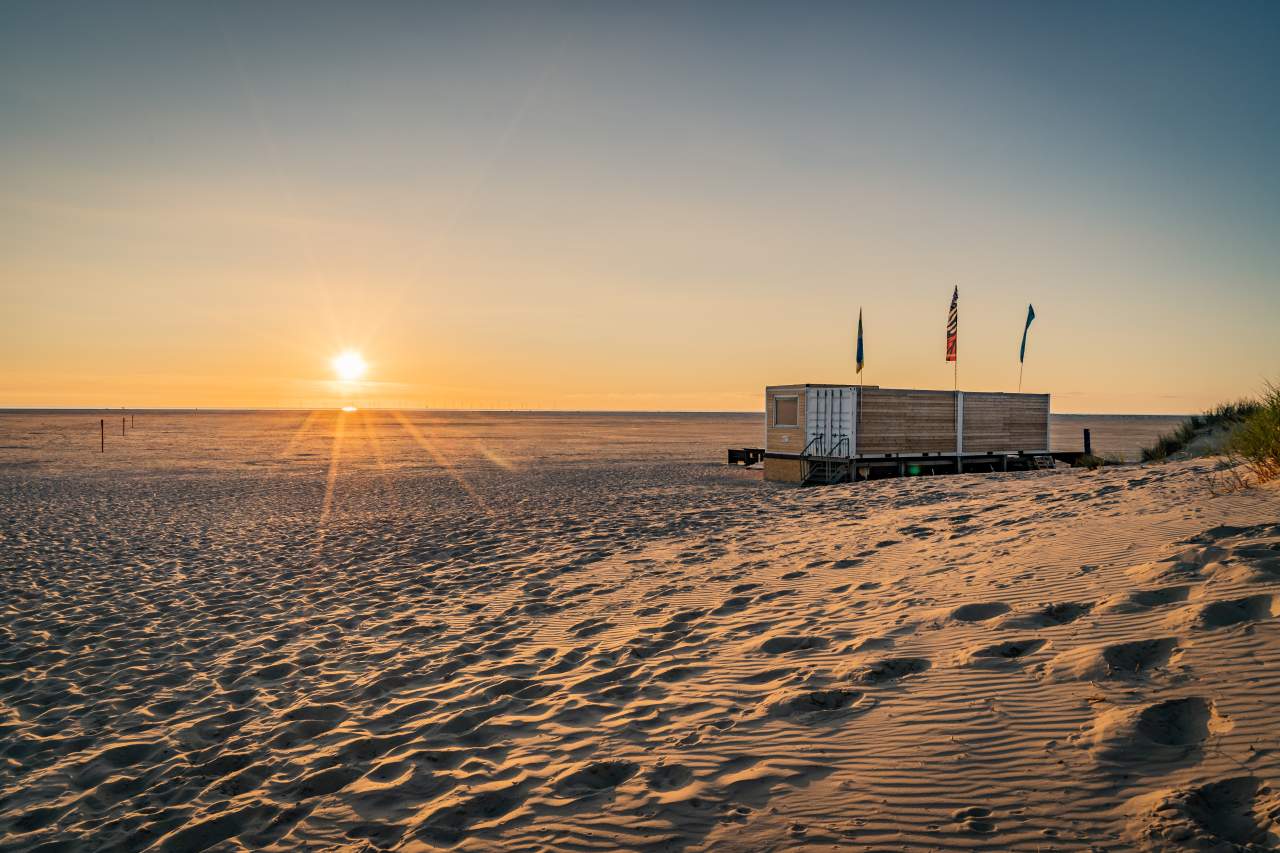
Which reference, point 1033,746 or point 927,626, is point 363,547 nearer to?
point 927,626

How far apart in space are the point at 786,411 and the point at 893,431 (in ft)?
13.0

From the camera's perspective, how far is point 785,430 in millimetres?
25719

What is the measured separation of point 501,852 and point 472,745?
55.3 inches

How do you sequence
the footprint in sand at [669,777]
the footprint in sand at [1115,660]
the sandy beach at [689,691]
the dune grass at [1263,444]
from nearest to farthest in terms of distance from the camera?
the sandy beach at [689,691] → the footprint in sand at [669,777] → the footprint in sand at [1115,660] → the dune grass at [1263,444]

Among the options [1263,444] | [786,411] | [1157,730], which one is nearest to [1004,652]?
[1157,730]

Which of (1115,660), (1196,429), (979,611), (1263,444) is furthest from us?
(1196,429)

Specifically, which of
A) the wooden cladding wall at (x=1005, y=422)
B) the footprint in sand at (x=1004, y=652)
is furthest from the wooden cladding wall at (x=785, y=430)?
the footprint in sand at (x=1004, y=652)

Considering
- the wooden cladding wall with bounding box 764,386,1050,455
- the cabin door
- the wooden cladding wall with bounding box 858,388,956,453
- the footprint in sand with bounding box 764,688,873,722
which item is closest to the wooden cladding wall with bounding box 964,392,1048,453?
the wooden cladding wall with bounding box 764,386,1050,455

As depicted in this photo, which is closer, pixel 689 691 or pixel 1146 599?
pixel 689 691

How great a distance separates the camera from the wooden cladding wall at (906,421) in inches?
908

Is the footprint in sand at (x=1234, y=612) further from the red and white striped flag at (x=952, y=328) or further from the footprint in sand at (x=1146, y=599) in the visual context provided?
the red and white striped flag at (x=952, y=328)

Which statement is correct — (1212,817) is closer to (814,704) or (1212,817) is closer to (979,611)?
(814,704)

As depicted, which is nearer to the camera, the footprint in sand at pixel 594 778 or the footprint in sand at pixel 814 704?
the footprint in sand at pixel 594 778

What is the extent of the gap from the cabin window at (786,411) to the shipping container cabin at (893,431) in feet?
0.12
